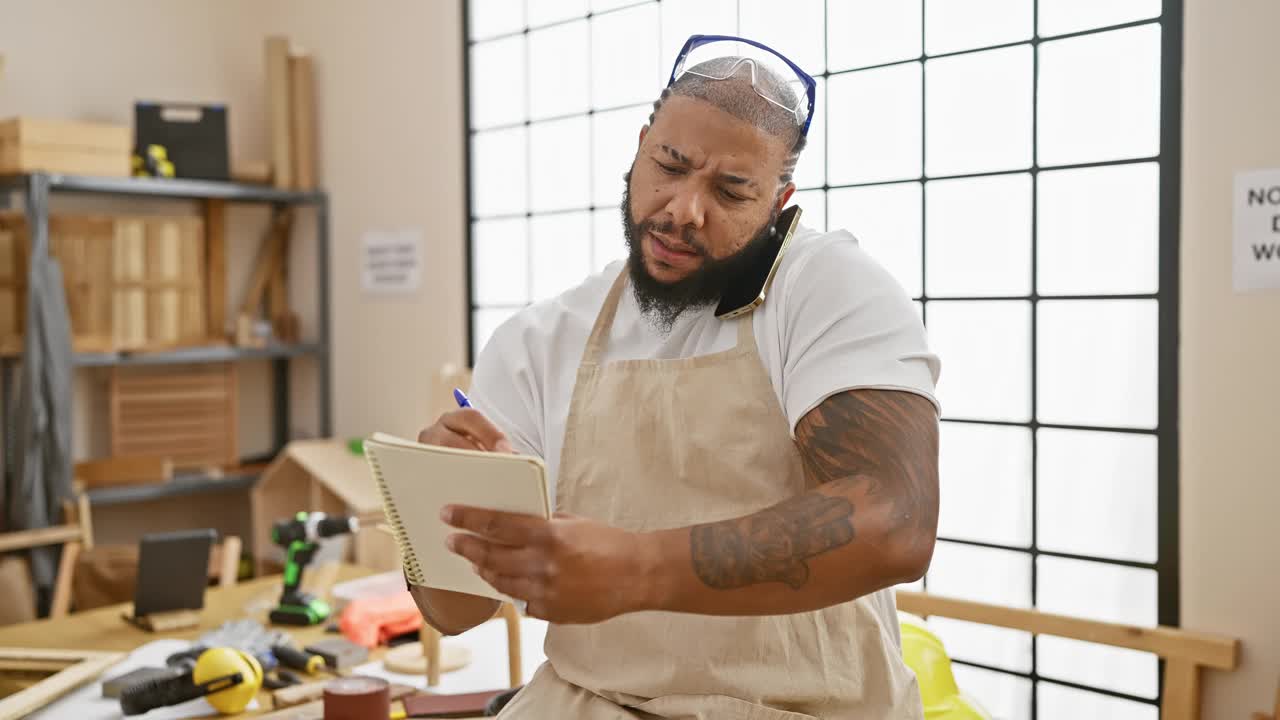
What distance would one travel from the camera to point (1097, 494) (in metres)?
2.60

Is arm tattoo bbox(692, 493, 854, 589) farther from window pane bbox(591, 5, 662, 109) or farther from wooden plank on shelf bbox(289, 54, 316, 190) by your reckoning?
wooden plank on shelf bbox(289, 54, 316, 190)

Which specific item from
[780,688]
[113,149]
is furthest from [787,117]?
[113,149]

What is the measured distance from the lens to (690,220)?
4.39 ft

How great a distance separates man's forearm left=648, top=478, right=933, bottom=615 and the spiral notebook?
0.14m

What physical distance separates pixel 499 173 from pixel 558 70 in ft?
1.38

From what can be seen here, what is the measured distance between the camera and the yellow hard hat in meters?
1.94

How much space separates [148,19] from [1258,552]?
411cm

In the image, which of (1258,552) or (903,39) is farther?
(903,39)

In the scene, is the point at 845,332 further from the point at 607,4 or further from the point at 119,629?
the point at 607,4

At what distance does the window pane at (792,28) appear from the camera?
3.05 m

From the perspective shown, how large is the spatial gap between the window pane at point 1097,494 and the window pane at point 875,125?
0.80 m

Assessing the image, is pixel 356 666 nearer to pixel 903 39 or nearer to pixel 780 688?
pixel 780 688

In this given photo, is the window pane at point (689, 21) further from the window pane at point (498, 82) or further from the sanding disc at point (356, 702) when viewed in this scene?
the sanding disc at point (356, 702)

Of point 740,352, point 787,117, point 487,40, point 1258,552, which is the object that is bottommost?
point 1258,552
